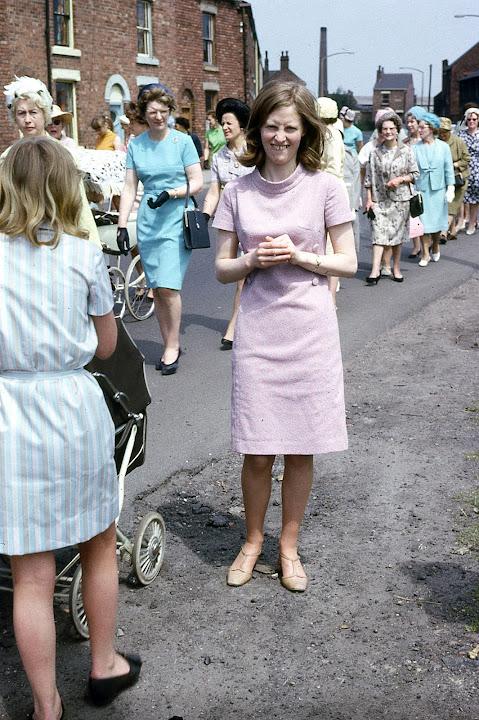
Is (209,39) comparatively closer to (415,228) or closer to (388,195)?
(415,228)

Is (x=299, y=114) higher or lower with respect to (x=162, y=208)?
higher

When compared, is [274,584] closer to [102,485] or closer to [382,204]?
[102,485]

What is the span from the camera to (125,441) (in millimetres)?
3932

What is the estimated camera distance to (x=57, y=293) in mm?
2967

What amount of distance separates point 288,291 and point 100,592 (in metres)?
1.45

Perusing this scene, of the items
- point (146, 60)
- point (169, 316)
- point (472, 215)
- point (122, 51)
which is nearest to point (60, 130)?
point (169, 316)

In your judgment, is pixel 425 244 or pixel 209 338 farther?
pixel 425 244

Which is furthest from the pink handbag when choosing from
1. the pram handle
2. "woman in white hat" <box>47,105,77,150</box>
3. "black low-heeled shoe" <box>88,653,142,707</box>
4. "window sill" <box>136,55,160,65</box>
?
"window sill" <box>136,55,160,65</box>

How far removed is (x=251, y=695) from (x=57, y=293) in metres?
1.49

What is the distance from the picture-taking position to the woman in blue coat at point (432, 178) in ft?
47.1

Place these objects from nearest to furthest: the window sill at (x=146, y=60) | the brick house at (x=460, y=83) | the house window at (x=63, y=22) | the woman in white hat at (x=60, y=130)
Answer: the woman in white hat at (x=60, y=130) → the house window at (x=63, y=22) → the window sill at (x=146, y=60) → the brick house at (x=460, y=83)

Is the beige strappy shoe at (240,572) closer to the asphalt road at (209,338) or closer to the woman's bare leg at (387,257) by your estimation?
the asphalt road at (209,338)

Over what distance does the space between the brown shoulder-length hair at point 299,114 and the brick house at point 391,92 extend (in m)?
151

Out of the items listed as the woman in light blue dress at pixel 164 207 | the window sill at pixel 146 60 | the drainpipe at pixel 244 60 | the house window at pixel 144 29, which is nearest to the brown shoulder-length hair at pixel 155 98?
the woman in light blue dress at pixel 164 207
